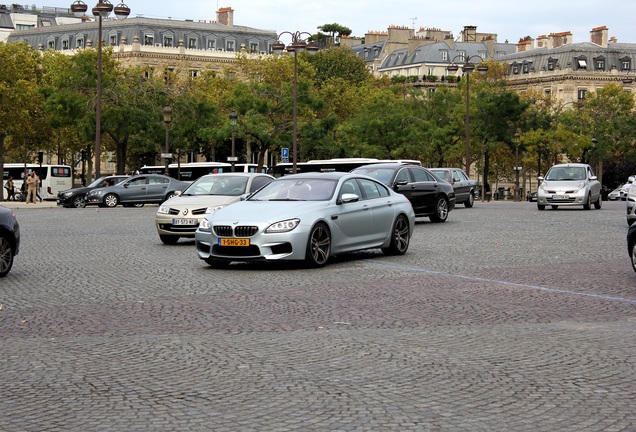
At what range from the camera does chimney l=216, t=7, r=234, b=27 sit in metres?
142

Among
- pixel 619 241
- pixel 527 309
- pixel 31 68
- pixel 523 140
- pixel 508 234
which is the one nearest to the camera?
pixel 527 309

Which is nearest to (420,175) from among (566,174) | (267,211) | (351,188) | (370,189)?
(566,174)

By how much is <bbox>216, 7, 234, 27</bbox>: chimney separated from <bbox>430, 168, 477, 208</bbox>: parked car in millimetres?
96813

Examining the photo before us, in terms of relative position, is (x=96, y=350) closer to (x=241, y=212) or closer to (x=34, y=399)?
(x=34, y=399)

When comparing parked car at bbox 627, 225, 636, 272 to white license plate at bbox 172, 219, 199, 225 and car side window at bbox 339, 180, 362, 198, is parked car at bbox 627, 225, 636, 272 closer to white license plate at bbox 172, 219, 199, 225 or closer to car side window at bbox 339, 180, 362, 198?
car side window at bbox 339, 180, 362, 198

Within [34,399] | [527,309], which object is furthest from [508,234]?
[34,399]

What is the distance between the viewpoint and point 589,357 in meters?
9.13

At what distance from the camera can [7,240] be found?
16.4 m

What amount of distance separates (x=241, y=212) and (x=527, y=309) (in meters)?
6.34

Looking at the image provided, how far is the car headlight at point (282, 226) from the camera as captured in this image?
672 inches

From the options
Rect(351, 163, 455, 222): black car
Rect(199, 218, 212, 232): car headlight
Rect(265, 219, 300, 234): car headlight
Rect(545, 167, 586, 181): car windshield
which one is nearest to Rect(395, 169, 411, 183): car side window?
Rect(351, 163, 455, 222): black car

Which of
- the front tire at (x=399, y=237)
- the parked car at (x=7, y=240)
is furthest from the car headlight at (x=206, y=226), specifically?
the front tire at (x=399, y=237)

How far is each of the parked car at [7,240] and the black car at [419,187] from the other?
15.9m

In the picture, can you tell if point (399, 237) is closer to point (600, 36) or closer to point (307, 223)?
point (307, 223)
